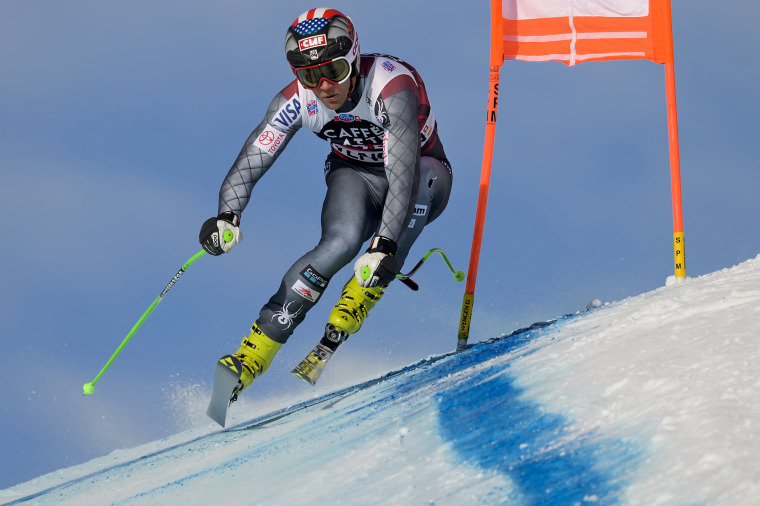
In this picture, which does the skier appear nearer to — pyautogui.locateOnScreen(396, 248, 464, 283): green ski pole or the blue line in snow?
pyautogui.locateOnScreen(396, 248, 464, 283): green ski pole

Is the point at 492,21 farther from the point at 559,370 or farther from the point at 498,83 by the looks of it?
the point at 559,370

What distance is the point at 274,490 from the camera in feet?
12.5

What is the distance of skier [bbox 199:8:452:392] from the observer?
215 inches

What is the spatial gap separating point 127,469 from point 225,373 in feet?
4.44

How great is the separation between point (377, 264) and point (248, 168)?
4.13 ft

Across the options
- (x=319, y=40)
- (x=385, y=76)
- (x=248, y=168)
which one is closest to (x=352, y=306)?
(x=248, y=168)

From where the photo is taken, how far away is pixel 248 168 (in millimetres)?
5895

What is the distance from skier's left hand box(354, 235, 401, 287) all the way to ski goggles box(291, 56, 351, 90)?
1.07 m

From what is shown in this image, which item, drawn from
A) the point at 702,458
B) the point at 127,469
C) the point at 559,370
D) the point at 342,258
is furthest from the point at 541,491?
the point at 127,469

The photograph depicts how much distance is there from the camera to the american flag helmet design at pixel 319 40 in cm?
541

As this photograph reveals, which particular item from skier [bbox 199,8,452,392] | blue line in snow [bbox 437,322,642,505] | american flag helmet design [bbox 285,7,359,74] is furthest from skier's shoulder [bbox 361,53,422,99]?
blue line in snow [bbox 437,322,642,505]

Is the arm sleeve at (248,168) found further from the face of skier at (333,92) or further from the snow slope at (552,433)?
the snow slope at (552,433)

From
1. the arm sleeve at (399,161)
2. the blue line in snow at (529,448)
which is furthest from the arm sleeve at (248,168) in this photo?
the blue line in snow at (529,448)

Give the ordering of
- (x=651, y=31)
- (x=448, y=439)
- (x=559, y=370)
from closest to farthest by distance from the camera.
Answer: (x=448, y=439) → (x=559, y=370) → (x=651, y=31)
